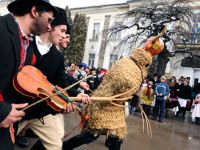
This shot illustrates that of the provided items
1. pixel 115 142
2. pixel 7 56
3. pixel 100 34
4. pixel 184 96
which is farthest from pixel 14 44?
pixel 100 34

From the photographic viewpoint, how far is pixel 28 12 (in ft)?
7.24

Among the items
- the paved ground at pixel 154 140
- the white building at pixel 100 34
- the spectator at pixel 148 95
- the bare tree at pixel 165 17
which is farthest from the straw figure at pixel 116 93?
the white building at pixel 100 34

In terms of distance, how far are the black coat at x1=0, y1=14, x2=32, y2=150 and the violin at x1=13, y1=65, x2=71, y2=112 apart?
2.6 inches

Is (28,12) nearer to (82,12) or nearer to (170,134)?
(170,134)

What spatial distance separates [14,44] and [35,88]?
1.18 feet

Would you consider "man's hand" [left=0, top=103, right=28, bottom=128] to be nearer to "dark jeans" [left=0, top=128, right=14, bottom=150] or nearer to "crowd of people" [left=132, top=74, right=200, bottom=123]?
"dark jeans" [left=0, top=128, right=14, bottom=150]

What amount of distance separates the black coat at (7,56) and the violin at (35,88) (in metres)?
0.07

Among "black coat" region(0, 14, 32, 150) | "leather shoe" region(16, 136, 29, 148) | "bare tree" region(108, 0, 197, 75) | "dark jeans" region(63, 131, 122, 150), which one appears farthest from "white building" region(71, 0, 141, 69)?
"black coat" region(0, 14, 32, 150)

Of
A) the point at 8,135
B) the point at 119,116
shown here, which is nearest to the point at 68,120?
the point at 119,116

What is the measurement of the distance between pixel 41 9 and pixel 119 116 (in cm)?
214

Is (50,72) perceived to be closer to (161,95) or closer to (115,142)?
(115,142)

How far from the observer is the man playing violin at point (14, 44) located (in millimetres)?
2047

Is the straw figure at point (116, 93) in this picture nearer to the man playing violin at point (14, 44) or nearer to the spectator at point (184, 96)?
the man playing violin at point (14, 44)

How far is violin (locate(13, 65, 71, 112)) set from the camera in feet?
7.19
